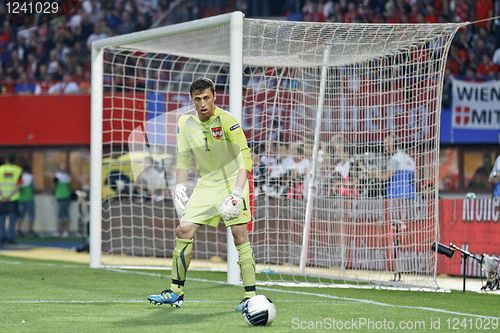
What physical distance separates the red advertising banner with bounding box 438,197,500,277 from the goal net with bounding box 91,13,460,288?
1.49 m

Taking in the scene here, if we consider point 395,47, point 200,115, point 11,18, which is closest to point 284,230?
point 395,47

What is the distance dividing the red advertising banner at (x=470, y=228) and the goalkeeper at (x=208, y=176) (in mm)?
5988

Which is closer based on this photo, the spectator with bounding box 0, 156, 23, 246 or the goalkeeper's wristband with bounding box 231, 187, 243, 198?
the goalkeeper's wristband with bounding box 231, 187, 243, 198

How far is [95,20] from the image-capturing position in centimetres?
2867

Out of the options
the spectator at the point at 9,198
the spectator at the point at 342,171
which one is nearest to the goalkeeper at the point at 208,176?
the spectator at the point at 342,171

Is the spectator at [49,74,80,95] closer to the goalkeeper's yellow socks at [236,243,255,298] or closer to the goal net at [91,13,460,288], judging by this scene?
the goal net at [91,13,460,288]

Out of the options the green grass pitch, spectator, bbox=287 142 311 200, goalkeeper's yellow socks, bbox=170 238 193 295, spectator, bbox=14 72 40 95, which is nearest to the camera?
the green grass pitch

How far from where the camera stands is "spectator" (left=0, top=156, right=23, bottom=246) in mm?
23000

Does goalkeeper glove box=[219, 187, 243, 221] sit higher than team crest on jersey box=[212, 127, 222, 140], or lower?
lower

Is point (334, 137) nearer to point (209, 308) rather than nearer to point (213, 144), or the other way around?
point (209, 308)

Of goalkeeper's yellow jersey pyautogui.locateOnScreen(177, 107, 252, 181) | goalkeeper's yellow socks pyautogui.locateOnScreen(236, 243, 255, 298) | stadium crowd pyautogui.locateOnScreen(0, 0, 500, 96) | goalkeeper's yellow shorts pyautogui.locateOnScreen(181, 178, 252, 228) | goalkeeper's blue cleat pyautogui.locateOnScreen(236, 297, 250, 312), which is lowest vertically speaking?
goalkeeper's blue cleat pyautogui.locateOnScreen(236, 297, 250, 312)

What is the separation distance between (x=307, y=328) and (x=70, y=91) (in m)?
17.8

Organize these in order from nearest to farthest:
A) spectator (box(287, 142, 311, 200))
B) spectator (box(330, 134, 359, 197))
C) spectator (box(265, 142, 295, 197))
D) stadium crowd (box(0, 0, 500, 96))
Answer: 1. spectator (box(330, 134, 359, 197))
2. spectator (box(287, 142, 311, 200))
3. spectator (box(265, 142, 295, 197))
4. stadium crowd (box(0, 0, 500, 96))

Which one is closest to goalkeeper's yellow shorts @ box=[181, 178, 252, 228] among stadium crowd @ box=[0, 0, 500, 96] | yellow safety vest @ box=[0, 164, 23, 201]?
stadium crowd @ box=[0, 0, 500, 96]
